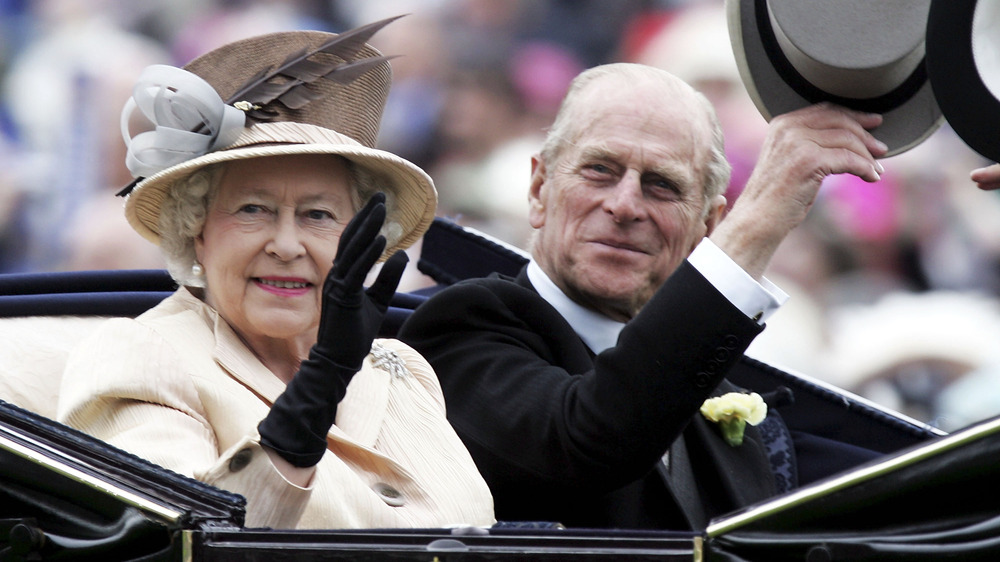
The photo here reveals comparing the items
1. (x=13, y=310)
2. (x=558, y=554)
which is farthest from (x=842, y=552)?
(x=13, y=310)

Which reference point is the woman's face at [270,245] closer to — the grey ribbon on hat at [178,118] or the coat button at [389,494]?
the grey ribbon on hat at [178,118]

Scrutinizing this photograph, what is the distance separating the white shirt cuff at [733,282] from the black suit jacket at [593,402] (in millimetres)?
15

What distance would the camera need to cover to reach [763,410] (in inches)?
98.6

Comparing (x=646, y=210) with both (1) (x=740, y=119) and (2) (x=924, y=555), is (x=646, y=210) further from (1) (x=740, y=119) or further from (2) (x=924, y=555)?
(1) (x=740, y=119)

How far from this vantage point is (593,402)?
2.05m

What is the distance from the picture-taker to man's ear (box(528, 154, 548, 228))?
103 inches

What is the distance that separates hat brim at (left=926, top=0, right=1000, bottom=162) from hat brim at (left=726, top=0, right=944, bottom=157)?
0.30 m

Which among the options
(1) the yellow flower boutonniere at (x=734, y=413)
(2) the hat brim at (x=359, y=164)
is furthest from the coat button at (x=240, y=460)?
(1) the yellow flower boutonniere at (x=734, y=413)

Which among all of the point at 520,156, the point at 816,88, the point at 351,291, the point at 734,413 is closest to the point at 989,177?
the point at 816,88

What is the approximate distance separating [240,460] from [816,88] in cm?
92

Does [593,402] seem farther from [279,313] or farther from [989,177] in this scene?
[989,177]

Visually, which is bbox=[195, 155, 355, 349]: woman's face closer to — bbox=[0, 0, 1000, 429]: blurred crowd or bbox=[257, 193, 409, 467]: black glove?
bbox=[257, 193, 409, 467]: black glove

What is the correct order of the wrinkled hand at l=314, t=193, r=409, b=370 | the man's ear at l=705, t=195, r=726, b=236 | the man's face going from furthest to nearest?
1. the man's ear at l=705, t=195, r=726, b=236
2. the man's face
3. the wrinkled hand at l=314, t=193, r=409, b=370

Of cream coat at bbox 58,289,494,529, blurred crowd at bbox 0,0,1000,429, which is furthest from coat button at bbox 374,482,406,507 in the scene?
blurred crowd at bbox 0,0,1000,429
